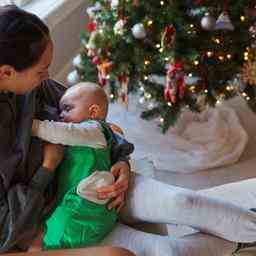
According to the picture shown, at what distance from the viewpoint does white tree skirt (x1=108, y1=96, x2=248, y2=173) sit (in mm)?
2449

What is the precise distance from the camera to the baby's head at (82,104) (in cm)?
146

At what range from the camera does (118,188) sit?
4.57 ft

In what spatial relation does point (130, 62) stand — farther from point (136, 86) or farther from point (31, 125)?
point (31, 125)

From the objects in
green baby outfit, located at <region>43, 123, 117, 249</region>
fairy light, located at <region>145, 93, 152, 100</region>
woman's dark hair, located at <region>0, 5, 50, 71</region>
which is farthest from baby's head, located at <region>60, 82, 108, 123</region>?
fairy light, located at <region>145, 93, 152, 100</region>

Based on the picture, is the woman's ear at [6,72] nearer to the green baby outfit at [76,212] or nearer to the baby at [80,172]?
the baby at [80,172]

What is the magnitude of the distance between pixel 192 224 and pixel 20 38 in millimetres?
623

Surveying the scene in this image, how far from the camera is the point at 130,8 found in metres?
2.31

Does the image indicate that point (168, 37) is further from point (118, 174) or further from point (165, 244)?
point (165, 244)

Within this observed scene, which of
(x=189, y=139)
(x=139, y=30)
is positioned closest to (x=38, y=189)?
(x=139, y=30)

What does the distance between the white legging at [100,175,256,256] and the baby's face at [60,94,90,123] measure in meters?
0.29

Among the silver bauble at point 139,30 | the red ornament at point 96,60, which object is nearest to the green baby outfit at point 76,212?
the silver bauble at point 139,30

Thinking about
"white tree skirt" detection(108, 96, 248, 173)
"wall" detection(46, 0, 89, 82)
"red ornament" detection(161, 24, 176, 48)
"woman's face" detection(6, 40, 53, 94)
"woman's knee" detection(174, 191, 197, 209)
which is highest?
"woman's face" detection(6, 40, 53, 94)

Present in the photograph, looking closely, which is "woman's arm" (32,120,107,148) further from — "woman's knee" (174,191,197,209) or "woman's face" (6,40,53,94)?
"woman's knee" (174,191,197,209)

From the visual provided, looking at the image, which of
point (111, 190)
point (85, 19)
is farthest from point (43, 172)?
point (85, 19)
